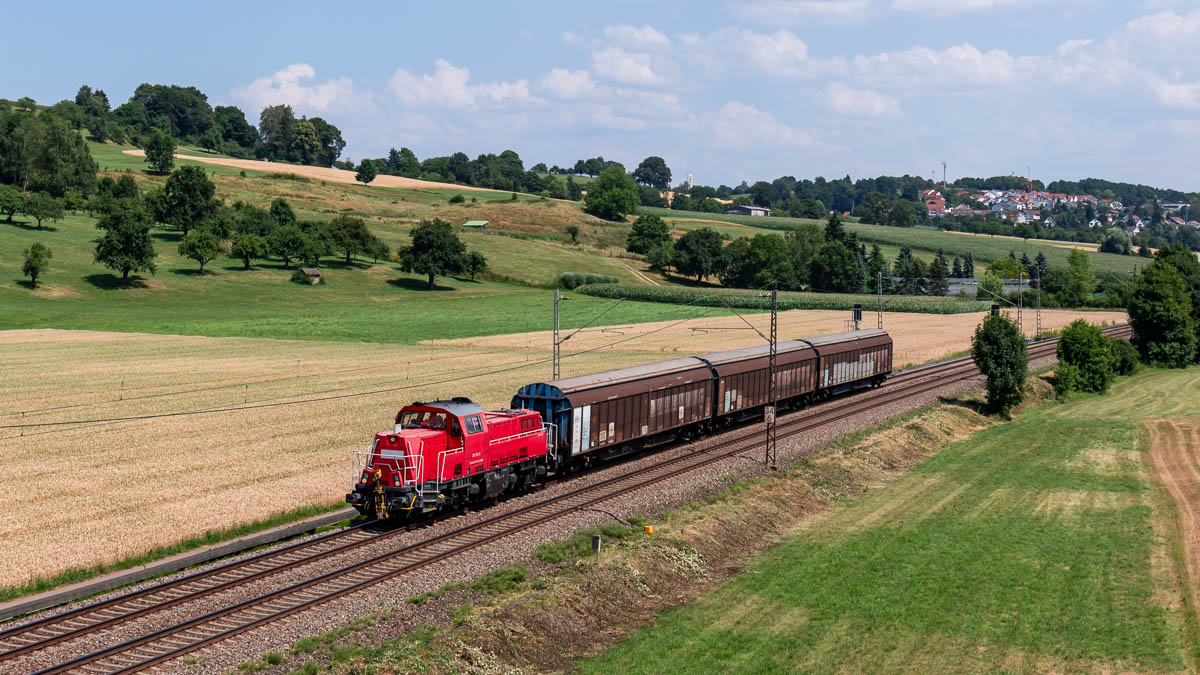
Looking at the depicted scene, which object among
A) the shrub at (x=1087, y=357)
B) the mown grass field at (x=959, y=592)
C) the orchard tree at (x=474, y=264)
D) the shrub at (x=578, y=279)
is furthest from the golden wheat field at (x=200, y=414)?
the orchard tree at (x=474, y=264)

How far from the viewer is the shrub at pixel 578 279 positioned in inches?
5468

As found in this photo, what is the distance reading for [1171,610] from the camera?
2489cm

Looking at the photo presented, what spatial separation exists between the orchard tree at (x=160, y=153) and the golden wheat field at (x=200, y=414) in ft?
376

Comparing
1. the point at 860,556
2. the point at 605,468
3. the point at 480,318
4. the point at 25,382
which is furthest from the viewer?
the point at 480,318

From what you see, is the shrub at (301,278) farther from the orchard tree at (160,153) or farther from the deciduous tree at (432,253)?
the orchard tree at (160,153)

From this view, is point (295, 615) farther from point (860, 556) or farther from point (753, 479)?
point (753, 479)

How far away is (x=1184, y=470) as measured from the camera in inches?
1720

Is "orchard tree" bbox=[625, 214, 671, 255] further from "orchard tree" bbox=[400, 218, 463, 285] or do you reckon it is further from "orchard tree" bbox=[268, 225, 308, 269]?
"orchard tree" bbox=[268, 225, 308, 269]

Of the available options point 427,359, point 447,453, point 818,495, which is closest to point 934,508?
point 818,495

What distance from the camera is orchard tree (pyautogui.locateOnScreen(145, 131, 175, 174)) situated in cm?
18462

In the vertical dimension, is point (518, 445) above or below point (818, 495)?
above

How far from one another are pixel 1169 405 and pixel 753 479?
134ft

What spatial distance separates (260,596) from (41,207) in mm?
123612

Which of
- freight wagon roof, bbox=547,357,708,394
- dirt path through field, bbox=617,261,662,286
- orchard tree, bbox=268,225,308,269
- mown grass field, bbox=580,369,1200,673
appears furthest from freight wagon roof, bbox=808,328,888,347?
dirt path through field, bbox=617,261,662,286
